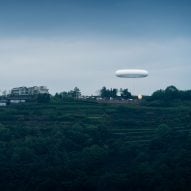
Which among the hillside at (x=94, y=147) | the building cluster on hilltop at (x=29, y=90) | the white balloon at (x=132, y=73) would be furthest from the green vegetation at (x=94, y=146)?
the building cluster on hilltop at (x=29, y=90)

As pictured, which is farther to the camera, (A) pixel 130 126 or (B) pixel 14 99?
(B) pixel 14 99

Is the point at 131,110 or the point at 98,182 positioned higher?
the point at 131,110

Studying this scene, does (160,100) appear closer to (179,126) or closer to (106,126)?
(179,126)

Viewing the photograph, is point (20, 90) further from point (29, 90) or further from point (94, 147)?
point (94, 147)

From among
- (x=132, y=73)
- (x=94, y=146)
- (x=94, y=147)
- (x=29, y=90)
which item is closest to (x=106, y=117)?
(x=94, y=146)

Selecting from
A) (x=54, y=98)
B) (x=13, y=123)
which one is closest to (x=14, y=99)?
(x=54, y=98)

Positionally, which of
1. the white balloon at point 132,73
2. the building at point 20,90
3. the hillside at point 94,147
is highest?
the white balloon at point 132,73

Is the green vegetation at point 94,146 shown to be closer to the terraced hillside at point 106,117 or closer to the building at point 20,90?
the terraced hillside at point 106,117

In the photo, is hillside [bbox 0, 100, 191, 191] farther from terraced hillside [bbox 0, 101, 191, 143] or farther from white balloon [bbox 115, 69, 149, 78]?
white balloon [bbox 115, 69, 149, 78]
